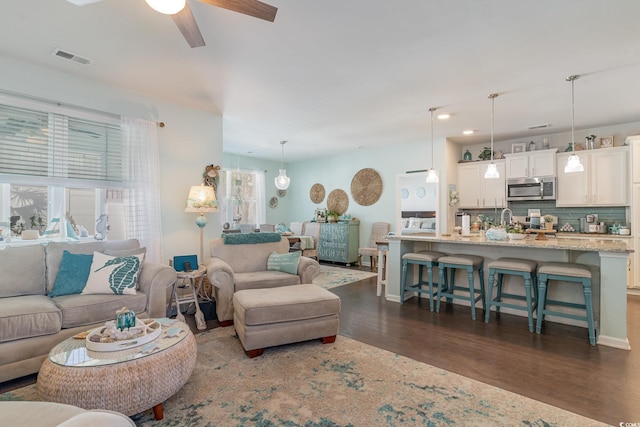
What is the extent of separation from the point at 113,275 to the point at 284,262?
1.72 m

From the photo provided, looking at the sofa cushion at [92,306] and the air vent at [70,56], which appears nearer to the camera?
the sofa cushion at [92,306]

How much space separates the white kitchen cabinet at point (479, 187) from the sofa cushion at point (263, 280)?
409cm

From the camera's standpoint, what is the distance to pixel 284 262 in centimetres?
380

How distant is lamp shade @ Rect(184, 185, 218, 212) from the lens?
12.6ft

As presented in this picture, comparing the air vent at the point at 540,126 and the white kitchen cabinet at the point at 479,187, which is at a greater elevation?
the air vent at the point at 540,126

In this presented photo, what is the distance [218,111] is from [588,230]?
6013 mm

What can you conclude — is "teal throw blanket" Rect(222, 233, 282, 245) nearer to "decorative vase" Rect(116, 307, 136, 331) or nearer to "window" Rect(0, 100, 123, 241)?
"window" Rect(0, 100, 123, 241)

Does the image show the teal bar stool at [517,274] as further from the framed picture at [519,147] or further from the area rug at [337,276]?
the framed picture at [519,147]

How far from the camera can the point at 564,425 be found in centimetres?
173

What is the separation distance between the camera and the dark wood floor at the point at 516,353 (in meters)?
2.02

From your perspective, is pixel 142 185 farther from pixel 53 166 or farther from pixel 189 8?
pixel 189 8

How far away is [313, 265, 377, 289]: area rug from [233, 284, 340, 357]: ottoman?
2.25 meters

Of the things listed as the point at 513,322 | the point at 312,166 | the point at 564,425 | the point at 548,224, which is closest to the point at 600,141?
the point at 548,224

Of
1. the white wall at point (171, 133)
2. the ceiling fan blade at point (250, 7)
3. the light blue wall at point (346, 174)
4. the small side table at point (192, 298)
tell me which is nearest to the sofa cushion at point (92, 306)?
the small side table at point (192, 298)
